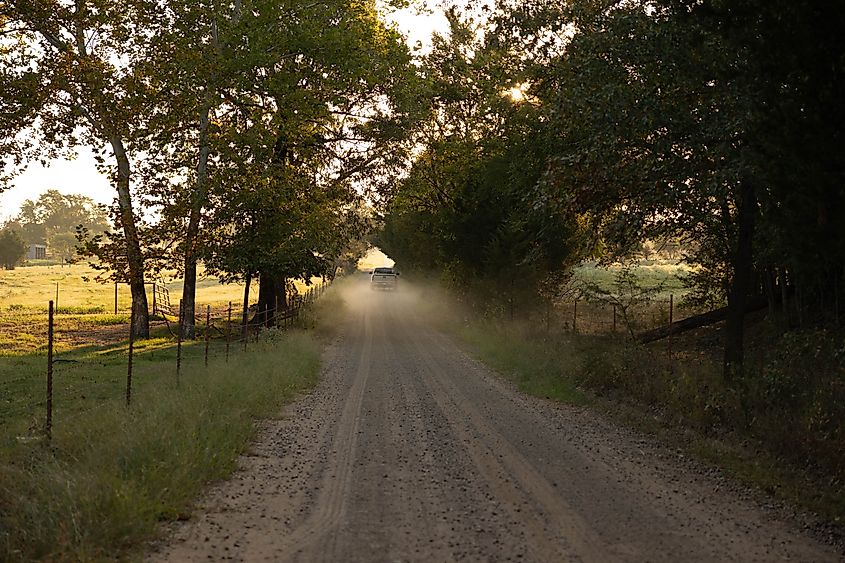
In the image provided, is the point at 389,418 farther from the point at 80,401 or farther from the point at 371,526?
the point at 80,401

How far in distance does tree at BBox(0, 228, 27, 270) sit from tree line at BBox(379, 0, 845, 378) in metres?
103

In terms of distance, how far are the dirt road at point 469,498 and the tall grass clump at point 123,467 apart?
0.38 meters

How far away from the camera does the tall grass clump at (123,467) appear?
19.8ft

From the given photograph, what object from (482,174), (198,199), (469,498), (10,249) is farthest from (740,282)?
(10,249)

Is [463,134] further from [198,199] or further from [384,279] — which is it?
[384,279]

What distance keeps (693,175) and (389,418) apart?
6.93 metres

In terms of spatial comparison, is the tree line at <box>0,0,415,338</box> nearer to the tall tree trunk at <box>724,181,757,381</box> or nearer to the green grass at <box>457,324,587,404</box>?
the green grass at <box>457,324,587,404</box>

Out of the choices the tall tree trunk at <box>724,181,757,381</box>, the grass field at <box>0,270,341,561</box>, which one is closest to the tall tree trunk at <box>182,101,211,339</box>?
the grass field at <box>0,270,341,561</box>

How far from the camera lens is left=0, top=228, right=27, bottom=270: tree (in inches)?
4186

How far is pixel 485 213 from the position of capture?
98.6 ft

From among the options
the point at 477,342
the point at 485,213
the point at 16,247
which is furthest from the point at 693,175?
the point at 16,247

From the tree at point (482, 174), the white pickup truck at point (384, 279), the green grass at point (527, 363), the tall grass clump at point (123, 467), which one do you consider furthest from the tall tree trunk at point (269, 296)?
the white pickup truck at point (384, 279)

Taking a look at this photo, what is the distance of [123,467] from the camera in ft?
26.0

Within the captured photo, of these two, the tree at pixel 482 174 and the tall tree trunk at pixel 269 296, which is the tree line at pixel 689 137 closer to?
the tree at pixel 482 174
